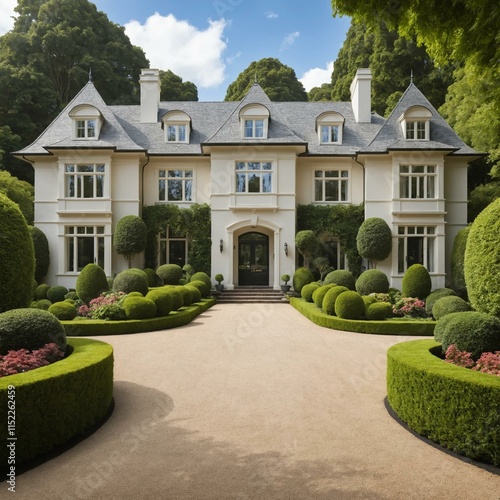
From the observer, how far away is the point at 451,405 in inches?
170

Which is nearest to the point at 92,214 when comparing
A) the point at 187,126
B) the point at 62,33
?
the point at 187,126

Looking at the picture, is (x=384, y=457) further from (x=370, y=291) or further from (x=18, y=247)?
(x=370, y=291)

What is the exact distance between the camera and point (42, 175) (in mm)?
20562

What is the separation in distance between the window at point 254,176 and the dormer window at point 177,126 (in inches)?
157

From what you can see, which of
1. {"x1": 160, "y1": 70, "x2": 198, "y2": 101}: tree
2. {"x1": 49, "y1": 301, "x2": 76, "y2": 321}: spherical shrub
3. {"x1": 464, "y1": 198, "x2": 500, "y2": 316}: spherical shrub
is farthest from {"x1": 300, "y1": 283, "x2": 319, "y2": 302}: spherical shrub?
{"x1": 160, "y1": 70, "x2": 198, "y2": 101}: tree

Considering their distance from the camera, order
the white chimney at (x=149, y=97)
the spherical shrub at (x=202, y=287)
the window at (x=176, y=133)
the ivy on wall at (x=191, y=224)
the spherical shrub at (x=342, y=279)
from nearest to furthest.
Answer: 1. the spherical shrub at (x=342, y=279)
2. the spherical shrub at (x=202, y=287)
3. the ivy on wall at (x=191, y=224)
4. the window at (x=176, y=133)
5. the white chimney at (x=149, y=97)

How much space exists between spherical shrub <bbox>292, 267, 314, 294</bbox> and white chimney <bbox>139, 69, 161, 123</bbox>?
40.8ft

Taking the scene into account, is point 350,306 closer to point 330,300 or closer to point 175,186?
point 330,300

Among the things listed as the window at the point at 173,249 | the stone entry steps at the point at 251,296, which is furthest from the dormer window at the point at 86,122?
the stone entry steps at the point at 251,296

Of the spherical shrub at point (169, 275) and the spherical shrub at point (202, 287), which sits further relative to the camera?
the spherical shrub at point (169, 275)

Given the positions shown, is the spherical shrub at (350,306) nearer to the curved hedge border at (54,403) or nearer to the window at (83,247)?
the curved hedge border at (54,403)

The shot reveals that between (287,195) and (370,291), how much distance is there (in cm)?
679

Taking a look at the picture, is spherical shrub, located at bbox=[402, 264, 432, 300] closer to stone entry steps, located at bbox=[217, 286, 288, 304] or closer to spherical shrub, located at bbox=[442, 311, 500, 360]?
stone entry steps, located at bbox=[217, 286, 288, 304]

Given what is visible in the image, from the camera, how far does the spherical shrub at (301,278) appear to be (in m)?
18.8
